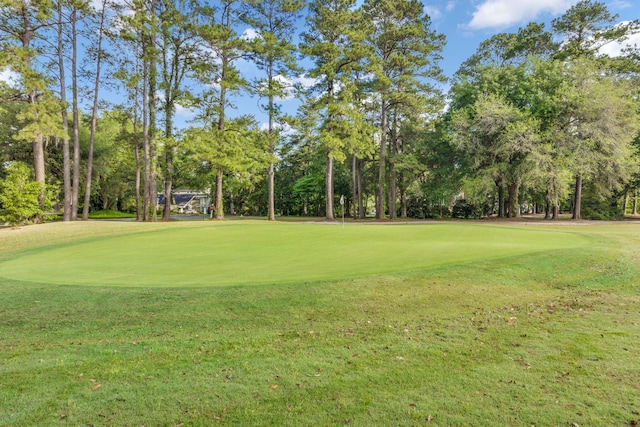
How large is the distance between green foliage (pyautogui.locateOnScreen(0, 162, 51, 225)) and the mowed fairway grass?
13682 millimetres

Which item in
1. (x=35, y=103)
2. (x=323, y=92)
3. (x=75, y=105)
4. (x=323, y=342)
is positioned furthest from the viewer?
(x=323, y=92)

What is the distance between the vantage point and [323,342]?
3.88 metres

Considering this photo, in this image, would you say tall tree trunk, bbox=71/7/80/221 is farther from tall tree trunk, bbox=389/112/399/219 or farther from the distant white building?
the distant white building

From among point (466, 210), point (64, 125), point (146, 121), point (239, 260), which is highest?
point (146, 121)

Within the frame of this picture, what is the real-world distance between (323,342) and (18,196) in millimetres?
21381

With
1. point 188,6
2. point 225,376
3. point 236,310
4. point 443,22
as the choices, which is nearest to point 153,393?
point 225,376

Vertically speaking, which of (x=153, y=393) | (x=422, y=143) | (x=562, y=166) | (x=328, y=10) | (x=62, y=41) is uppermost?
(x=328, y=10)

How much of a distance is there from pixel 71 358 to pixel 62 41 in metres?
28.9

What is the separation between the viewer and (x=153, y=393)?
284 cm

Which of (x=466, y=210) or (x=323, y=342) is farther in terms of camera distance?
(x=466, y=210)

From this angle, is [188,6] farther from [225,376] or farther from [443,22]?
[225,376]

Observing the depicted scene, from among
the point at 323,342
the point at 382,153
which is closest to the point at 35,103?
the point at 323,342

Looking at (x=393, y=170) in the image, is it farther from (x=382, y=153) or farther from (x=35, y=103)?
(x=35, y=103)

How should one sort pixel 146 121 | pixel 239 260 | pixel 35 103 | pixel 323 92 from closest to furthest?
pixel 239 260
pixel 35 103
pixel 146 121
pixel 323 92
